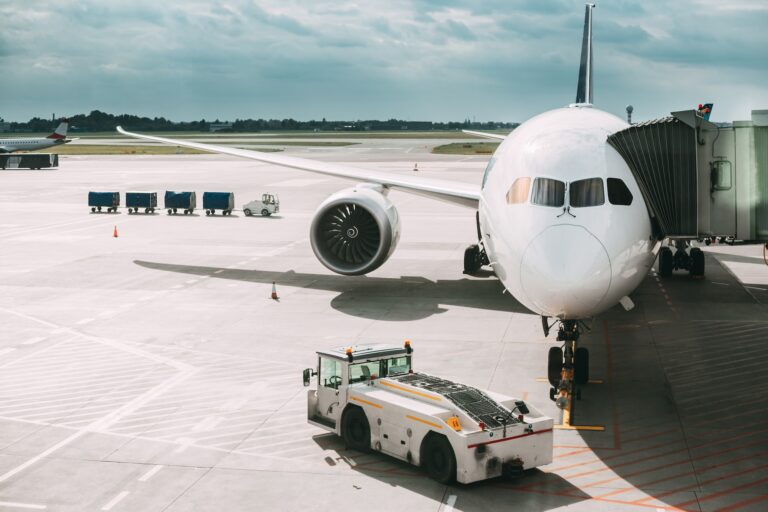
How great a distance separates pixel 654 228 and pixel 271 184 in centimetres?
6368

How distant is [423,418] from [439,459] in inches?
27.0

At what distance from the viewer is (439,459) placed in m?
13.9

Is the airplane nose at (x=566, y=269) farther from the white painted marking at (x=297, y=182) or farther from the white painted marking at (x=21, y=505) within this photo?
the white painted marking at (x=297, y=182)

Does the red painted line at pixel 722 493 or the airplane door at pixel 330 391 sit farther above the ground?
the airplane door at pixel 330 391

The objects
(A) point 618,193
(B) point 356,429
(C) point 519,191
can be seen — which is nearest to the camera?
(B) point 356,429

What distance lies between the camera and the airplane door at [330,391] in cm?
1585

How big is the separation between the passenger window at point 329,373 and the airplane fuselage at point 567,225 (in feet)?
12.1

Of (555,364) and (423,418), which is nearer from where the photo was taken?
(423,418)

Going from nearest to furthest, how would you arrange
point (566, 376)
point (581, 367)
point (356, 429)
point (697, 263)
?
1. point (356, 429)
2. point (566, 376)
3. point (581, 367)
4. point (697, 263)

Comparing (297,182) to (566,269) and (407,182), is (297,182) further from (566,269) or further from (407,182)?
(566,269)

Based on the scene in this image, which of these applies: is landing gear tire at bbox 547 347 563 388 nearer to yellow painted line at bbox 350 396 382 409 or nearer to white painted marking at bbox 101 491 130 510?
yellow painted line at bbox 350 396 382 409

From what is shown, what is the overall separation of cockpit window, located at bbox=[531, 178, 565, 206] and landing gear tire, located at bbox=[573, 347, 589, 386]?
14.0 feet

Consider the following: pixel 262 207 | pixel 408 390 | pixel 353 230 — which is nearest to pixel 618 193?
pixel 408 390

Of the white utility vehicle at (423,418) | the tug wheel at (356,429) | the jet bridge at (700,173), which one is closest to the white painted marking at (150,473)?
the white utility vehicle at (423,418)
